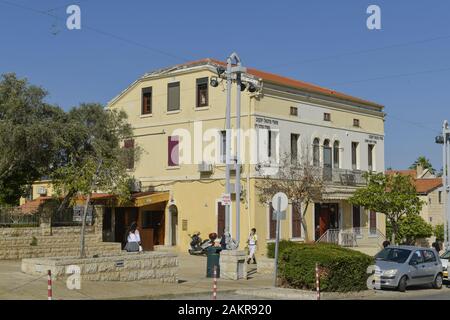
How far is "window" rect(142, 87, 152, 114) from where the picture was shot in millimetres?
38156

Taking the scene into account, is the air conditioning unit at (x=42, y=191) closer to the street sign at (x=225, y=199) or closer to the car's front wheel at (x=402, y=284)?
the street sign at (x=225, y=199)

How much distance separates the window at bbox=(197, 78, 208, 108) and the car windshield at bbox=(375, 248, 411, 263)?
15283 millimetres

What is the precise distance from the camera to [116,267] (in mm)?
19156

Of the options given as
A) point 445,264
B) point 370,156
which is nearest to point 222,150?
point 370,156

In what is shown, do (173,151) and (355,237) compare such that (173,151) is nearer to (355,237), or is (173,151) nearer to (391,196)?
(355,237)

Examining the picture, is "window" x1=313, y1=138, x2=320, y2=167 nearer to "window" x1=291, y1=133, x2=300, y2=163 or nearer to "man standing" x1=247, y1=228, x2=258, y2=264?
"window" x1=291, y1=133, x2=300, y2=163

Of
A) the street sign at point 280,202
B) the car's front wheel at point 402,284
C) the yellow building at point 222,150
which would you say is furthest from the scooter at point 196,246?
the street sign at point 280,202

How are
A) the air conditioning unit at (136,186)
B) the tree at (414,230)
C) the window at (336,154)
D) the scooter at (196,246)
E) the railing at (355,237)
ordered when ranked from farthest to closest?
the tree at (414,230), the window at (336,154), the air conditioning unit at (136,186), the railing at (355,237), the scooter at (196,246)

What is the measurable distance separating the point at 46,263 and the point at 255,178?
16.6 m

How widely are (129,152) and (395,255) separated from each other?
19437mm

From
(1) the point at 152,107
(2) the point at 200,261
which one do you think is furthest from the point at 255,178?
(1) the point at 152,107

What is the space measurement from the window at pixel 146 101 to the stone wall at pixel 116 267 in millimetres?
18614

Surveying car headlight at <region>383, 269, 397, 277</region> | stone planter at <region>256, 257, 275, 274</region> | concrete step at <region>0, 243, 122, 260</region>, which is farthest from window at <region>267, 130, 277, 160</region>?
car headlight at <region>383, 269, 397, 277</region>

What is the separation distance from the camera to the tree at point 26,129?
1105 inches
